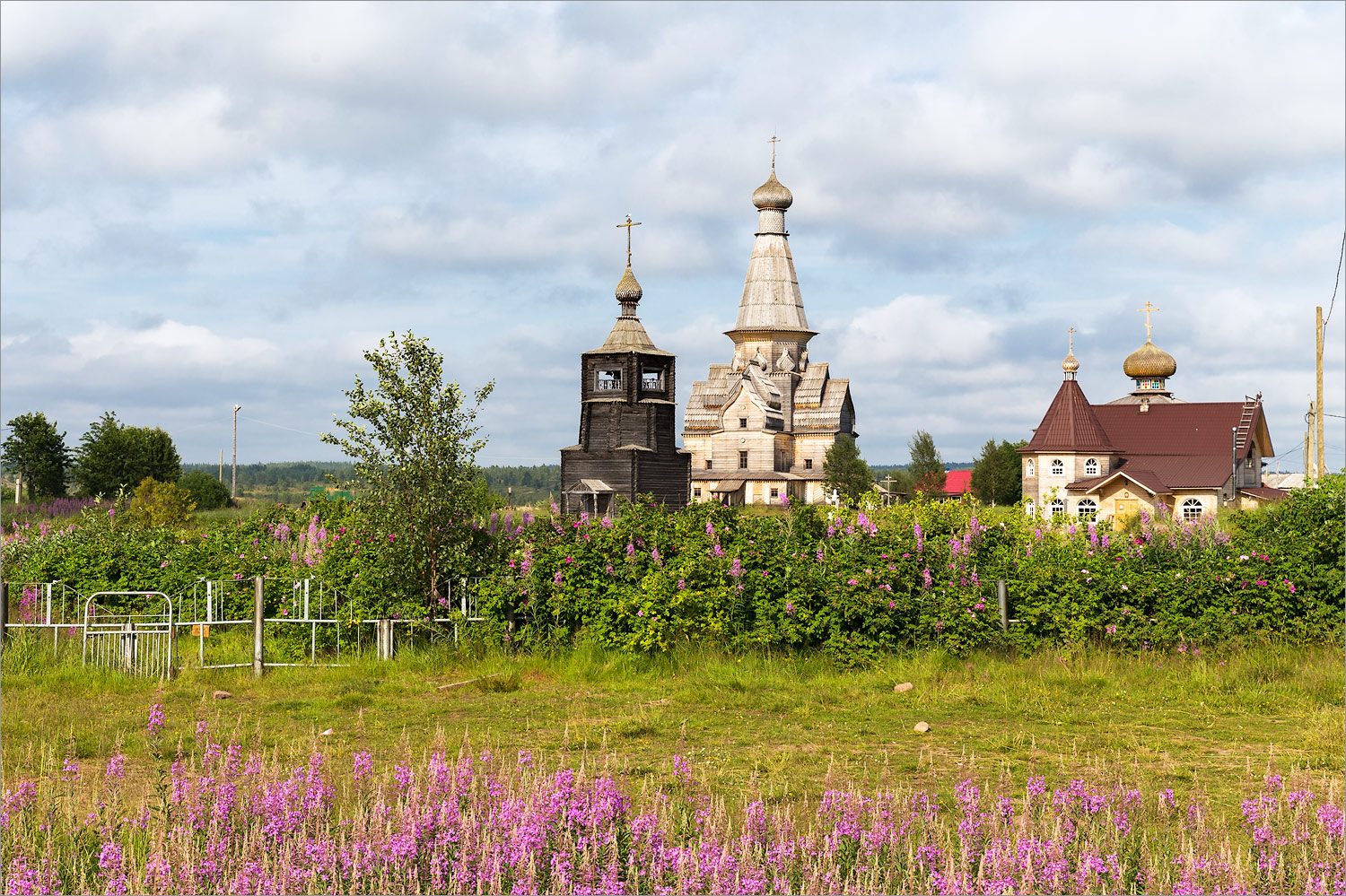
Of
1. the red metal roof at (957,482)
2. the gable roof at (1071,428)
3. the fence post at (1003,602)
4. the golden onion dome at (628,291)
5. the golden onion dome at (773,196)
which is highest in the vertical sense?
the golden onion dome at (773,196)

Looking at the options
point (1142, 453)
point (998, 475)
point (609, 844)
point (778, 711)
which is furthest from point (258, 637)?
point (998, 475)

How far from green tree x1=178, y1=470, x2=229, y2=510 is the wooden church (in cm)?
2257

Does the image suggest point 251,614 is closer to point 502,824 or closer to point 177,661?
point 177,661

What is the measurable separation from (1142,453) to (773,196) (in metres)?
38.3

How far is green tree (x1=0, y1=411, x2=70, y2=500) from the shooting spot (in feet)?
187

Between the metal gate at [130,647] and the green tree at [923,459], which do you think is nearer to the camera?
the metal gate at [130,647]

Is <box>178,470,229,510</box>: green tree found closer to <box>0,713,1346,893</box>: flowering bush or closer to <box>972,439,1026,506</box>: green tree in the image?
<box>972,439,1026,506</box>: green tree

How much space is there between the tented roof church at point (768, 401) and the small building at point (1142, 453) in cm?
1616

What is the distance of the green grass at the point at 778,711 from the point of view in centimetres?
877

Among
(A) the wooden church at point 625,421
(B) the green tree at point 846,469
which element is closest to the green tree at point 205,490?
(A) the wooden church at point 625,421

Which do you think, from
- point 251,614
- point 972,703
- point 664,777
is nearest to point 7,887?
point 664,777

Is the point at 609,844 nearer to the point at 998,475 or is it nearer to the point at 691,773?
the point at 691,773

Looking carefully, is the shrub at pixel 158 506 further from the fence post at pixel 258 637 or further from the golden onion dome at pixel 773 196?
the golden onion dome at pixel 773 196

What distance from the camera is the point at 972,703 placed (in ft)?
37.7
